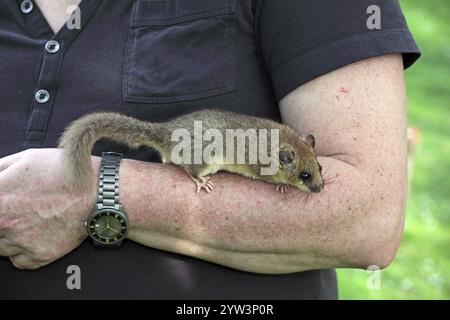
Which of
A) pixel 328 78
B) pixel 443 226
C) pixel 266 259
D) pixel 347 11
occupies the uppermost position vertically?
pixel 443 226

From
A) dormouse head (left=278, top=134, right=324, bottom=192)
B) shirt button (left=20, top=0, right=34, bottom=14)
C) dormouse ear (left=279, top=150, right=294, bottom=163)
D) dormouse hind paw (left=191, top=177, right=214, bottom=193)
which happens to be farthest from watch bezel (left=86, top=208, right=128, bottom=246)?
shirt button (left=20, top=0, right=34, bottom=14)

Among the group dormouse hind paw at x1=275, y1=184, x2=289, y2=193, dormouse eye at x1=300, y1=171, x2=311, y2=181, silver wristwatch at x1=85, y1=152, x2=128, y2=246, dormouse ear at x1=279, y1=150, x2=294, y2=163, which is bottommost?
silver wristwatch at x1=85, y1=152, x2=128, y2=246

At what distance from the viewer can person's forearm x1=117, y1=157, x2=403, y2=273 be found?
2.28 meters

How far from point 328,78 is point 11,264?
1198mm

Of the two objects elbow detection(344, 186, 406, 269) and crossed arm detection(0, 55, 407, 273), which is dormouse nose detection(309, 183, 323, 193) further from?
elbow detection(344, 186, 406, 269)

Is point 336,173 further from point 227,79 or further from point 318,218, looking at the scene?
point 227,79

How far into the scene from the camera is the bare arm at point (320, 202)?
2.28 meters

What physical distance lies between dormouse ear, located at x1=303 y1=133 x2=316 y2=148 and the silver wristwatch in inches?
24.6

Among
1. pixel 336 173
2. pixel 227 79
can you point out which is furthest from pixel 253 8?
pixel 336 173

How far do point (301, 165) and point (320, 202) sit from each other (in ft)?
1.38

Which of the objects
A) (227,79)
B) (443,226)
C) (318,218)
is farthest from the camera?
(443,226)

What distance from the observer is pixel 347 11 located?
2350mm

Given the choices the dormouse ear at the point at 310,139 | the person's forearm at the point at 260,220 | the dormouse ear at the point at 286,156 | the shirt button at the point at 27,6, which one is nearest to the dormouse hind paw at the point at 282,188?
the person's forearm at the point at 260,220

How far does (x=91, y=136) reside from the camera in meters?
2.37
